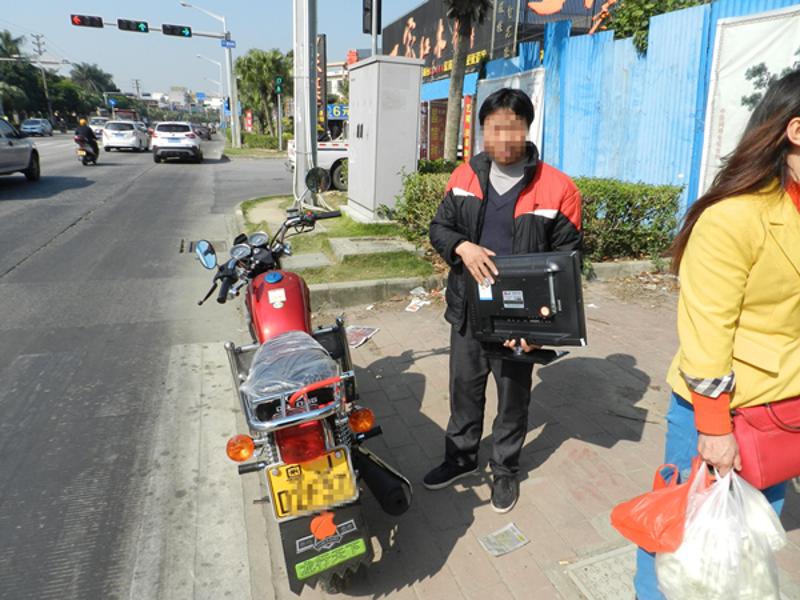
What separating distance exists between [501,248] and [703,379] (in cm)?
120

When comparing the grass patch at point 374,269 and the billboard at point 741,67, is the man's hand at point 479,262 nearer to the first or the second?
the grass patch at point 374,269

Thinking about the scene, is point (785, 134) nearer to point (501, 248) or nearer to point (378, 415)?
point (501, 248)

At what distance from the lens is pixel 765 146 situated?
4.88 ft

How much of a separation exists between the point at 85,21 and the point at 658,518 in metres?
32.8

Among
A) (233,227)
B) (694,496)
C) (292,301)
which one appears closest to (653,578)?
(694,496)

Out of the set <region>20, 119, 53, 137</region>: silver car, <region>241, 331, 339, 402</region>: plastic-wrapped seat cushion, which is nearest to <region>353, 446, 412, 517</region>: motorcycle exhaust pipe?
<region>241, 331, 339, 402</region>: plastic-wrapped seat cushion

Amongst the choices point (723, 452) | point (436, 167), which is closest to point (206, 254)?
point (723, 452)

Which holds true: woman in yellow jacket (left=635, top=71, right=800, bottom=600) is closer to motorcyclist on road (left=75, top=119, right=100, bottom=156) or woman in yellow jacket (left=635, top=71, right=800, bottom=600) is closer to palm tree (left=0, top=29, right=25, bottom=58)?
motorcyclist on road (left=75, top=119, right=100, bottom=156)

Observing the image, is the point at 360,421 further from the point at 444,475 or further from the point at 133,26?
the point at 133,26

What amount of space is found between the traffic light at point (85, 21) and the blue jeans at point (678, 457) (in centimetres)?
3247

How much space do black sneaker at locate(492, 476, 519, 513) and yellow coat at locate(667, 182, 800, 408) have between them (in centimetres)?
146

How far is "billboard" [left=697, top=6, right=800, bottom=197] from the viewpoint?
5.83 meters

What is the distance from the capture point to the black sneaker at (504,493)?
9.16ft

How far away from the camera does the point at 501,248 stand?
2582 millimetres
